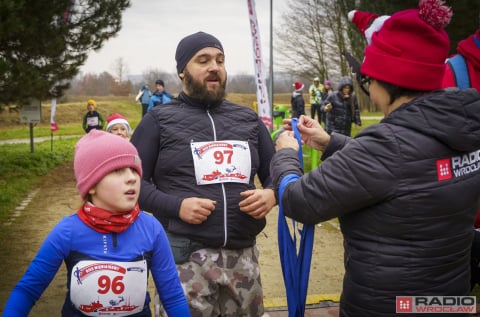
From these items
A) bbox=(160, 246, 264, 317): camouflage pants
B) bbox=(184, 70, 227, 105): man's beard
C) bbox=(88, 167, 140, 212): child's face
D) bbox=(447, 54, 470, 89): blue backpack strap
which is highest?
bbox=(447, 54, 470, 89): blue backpack strap

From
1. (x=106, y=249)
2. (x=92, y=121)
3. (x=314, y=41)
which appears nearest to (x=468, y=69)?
(x=106, y=249)

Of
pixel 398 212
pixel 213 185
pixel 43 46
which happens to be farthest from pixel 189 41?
pixel 43 46

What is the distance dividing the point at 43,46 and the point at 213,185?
9.85 meters

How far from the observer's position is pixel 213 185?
248 centimetres

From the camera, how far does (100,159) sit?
1.96 m

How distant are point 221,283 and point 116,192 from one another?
0.81m

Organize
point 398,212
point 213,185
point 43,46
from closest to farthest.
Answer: point 398,212
point 213,185
point 43,46

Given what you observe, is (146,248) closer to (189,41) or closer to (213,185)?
(213,185)

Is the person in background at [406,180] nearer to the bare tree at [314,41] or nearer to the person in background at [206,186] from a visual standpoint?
the person in background at [206,186]

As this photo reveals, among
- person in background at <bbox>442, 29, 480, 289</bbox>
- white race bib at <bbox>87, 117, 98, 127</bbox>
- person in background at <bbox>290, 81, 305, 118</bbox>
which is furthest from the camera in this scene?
person in background at <bbox>290, 81, 305, 118</bbox>

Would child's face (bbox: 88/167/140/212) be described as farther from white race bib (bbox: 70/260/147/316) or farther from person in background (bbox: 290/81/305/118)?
person in background (bbox: 290/81/305/118)

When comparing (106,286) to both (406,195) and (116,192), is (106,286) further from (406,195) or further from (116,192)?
(406,195)

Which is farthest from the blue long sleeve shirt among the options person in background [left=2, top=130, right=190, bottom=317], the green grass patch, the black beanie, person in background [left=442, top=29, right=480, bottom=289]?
the green grass patch

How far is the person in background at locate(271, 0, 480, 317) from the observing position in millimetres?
1624
